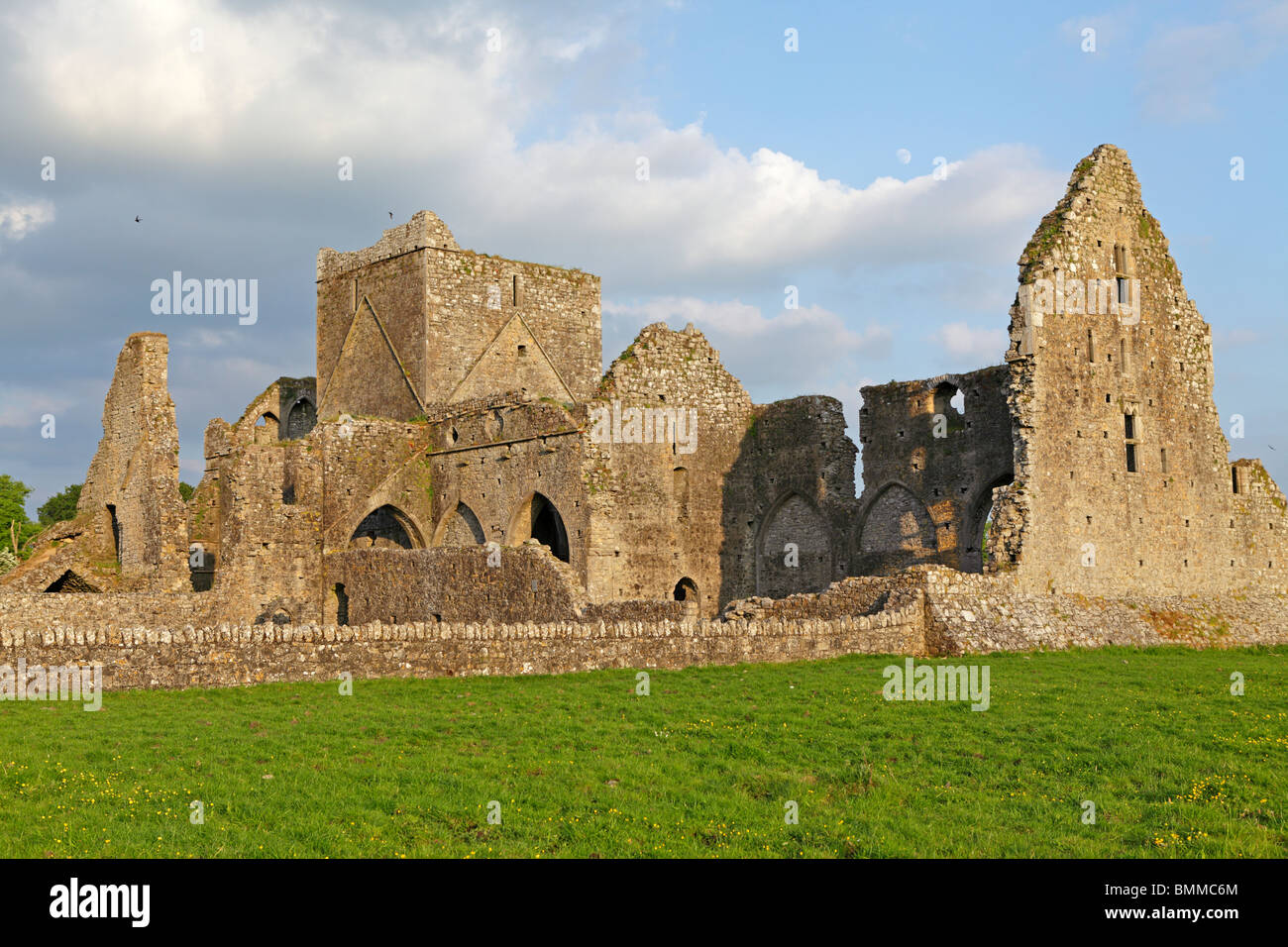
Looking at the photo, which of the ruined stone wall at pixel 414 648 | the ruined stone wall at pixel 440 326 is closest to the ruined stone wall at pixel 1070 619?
the ruined stone wall at pixel 414 648

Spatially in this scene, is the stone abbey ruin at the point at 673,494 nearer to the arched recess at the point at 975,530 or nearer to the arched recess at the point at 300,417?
the arched recess at the point at 975,530

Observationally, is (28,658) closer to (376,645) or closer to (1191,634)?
(376,645)

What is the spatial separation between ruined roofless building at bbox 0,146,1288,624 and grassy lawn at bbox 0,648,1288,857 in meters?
9.10

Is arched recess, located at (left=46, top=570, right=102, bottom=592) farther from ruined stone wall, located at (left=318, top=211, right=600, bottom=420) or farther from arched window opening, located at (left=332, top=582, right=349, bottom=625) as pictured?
ruined stone wall, located at (left=318, top=211, right=600, bottom=420)

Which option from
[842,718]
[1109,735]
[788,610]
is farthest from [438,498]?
[1109,735]

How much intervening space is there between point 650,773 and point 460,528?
25.3 meters

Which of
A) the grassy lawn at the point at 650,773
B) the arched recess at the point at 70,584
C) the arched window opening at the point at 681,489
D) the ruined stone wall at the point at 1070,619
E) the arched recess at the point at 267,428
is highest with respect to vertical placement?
the arched recess at the point at 267,428

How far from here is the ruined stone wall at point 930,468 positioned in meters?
31.8

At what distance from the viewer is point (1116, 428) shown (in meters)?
29.0

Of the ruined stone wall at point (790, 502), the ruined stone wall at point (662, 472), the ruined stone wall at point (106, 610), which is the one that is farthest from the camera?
the ruined stone wall at point (790, 502)

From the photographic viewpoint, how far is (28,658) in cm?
1759

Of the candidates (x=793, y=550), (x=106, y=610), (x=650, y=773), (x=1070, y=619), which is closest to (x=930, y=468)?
(x=793, y=550)

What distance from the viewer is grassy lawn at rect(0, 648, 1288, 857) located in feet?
32.2

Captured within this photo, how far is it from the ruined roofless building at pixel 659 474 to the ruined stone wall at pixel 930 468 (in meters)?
0.07
